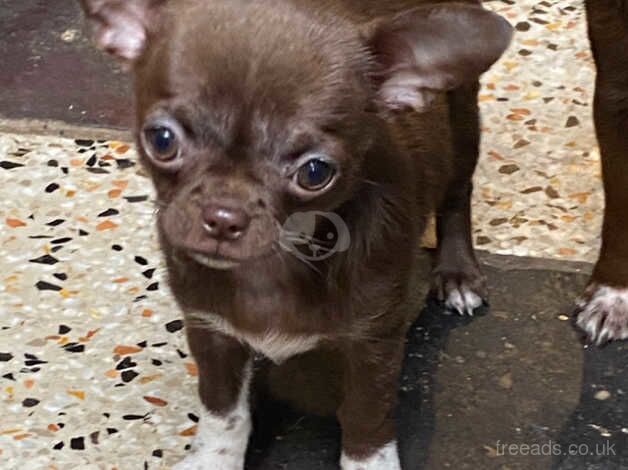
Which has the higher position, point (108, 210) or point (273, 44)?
point (273, 44)

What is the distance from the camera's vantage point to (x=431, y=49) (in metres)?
1.96

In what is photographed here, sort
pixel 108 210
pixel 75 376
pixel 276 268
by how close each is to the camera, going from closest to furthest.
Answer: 1. pixel 276 268
2. pixel 75 376
3. pixel 108 210

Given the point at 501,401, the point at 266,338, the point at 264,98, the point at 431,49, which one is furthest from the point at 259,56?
the point at 501,401

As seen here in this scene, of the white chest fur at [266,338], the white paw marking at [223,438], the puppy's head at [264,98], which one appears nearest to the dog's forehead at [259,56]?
the puppy's head at [264,98]

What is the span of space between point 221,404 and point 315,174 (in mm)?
709

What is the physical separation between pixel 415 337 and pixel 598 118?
0.62m

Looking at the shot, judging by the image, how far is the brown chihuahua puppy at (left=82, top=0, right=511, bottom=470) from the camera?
187cm

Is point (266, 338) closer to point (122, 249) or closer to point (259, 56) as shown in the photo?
point (259, 56)

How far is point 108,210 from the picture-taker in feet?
10.4

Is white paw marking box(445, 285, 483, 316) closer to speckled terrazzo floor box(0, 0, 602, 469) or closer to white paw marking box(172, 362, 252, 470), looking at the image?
speckled terrazzo floor box(0, 0, 602, 469)

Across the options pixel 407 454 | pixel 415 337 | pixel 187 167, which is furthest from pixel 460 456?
pixel 187 167

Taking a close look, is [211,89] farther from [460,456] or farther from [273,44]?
[460,456]

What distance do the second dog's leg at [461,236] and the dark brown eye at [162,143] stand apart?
3.13 ft

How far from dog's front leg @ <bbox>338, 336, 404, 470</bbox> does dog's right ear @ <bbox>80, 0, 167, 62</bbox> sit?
2.17 ft
